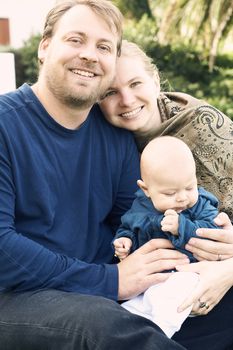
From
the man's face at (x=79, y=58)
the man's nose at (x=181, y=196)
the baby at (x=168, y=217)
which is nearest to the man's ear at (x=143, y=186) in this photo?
the baby at (x=168, y=217)

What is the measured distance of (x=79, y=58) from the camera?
97.3 inches

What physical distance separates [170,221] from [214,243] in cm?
24

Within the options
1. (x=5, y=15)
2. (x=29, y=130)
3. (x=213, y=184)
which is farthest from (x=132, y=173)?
(x=5, y=15)

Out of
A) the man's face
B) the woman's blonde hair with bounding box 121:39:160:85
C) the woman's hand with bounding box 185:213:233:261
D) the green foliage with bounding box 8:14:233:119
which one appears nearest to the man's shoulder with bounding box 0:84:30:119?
the man's face

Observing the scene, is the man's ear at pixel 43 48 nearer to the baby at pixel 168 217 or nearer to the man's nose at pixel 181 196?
the baby at pixel 168 217

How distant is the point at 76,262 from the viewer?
228 cm

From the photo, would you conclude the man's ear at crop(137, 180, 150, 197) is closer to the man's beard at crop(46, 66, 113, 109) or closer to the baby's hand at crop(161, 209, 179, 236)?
the baby's hand at crop(161, 209, 179, 236)

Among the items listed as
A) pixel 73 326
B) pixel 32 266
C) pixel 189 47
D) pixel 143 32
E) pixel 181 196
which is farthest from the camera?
pixel 189 47

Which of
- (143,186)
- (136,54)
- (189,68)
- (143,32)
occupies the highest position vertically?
(136,54)

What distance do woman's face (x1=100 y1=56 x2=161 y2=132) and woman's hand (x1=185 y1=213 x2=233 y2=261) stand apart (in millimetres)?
608

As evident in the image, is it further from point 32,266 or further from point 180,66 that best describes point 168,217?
point 180,66

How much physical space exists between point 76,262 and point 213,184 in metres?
0.78

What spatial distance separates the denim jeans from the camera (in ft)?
6.29

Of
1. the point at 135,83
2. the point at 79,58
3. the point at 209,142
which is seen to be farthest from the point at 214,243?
the point at 79,58
